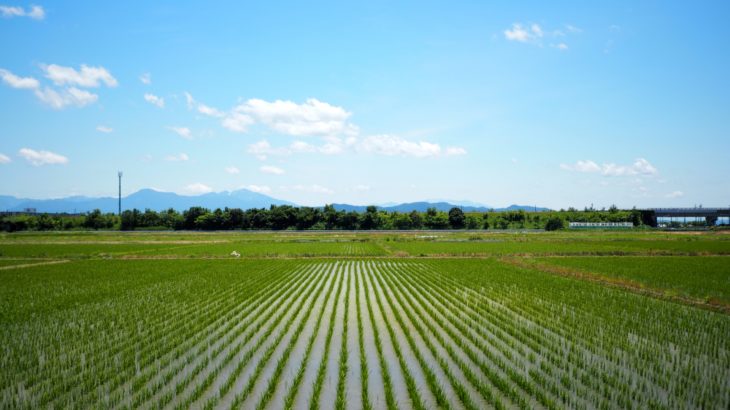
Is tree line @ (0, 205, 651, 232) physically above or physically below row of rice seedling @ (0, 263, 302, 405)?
above

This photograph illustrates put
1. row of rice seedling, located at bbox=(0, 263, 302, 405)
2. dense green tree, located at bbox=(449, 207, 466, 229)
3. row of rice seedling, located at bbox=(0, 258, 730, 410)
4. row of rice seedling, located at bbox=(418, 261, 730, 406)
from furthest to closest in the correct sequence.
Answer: dense green tree, located at bbox=(449, 207, 466, 229) < row of rice seedling, located at bbox=(0, 263, 302, 405) < row of rice seedling, located at bbox=(418, 261, 730, 406) < row of rice seedling, located at bbox=(0, 258, 730, 410)

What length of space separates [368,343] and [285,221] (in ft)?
256

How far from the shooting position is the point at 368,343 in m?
9.54

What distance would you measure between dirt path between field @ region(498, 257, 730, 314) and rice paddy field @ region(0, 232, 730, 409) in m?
0.15

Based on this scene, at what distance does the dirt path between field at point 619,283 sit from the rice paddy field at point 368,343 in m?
0.15

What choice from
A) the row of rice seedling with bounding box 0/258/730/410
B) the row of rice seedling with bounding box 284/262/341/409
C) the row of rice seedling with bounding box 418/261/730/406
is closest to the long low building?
the row of rice seedling with bounding box 418/261/730/406

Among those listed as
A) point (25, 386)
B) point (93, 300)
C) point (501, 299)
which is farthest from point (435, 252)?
point (25, 386)

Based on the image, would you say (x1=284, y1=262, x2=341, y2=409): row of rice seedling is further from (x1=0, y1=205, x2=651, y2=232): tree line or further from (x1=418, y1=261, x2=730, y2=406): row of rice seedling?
(x1=0, y1=205, x2=651, y2=232): tree line

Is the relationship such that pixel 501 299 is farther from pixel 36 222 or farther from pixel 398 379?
pixel 36 222

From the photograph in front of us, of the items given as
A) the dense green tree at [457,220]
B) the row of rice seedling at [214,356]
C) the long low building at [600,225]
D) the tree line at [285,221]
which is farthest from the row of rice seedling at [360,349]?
the long low building at [600,225]

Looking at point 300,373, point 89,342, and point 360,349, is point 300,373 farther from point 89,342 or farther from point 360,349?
point 89,342

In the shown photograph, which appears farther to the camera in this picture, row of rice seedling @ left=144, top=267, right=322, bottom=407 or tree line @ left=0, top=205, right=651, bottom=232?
tree line @ left=0, top=205, right=651, bottom=232

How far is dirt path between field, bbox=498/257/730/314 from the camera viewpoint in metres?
14.1

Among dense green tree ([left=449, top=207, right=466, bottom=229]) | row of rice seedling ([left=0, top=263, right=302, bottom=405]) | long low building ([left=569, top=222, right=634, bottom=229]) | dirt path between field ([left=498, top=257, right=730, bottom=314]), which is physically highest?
dense green tree ([left=449, top=207, right=466, bottom=229])
